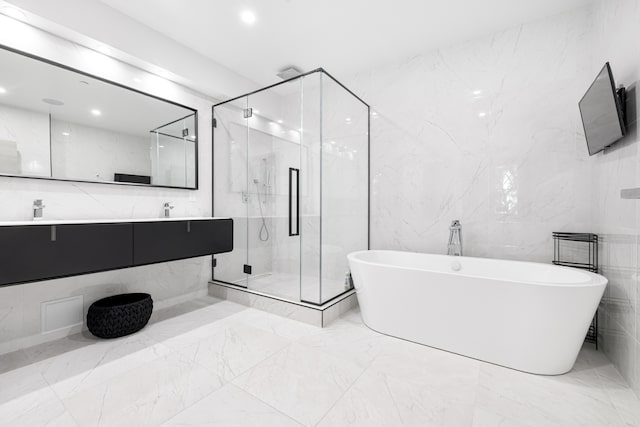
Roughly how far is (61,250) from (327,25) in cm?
262

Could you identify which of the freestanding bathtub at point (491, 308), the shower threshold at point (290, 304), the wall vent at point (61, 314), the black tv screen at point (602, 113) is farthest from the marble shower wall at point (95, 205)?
the black tv screen at point (602, 113)

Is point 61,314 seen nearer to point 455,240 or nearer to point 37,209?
point 37,209

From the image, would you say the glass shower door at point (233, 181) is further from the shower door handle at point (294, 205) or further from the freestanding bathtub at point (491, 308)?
the freestanding bathtub at point (491, 308)

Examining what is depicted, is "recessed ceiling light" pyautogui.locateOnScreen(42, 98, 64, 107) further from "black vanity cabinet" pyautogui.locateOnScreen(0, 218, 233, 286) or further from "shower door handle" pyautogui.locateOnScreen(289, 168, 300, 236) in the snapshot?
"shower door handle" pyautogui.locateOnScreen(289, 168, 300, 236)

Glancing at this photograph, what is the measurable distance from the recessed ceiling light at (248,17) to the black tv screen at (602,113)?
2.42 m

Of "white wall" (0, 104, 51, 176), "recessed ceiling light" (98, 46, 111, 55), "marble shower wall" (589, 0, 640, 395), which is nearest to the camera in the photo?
"marble shower wall" (589, 0, 640, 395)

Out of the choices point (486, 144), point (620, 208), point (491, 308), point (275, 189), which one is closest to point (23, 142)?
point (275, 189)

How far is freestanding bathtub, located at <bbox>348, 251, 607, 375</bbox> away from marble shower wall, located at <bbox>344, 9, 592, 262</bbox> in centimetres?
45

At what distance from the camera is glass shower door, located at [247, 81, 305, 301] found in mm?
2617

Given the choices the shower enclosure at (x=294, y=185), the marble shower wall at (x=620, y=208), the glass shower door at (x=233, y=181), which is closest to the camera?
the marble shower wall at (x=620, y=208)

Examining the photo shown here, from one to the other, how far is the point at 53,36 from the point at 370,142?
9.24 feet

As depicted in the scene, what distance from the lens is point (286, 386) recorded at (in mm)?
1514

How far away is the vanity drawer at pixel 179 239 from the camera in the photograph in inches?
81.7

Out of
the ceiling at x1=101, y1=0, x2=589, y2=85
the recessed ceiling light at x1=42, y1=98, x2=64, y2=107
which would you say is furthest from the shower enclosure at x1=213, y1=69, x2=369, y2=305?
the recessed ceiling light at x1=42, y1=98, x2=64, y2=107
